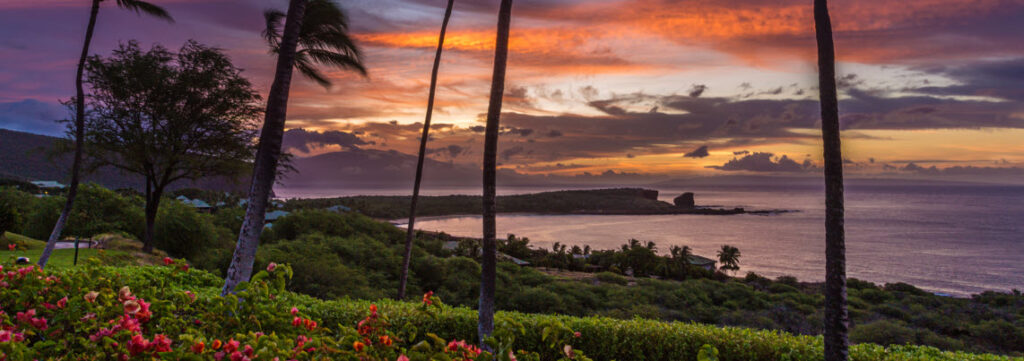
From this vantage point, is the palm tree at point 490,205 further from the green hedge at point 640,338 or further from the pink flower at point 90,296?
the pink flower at point 90,296

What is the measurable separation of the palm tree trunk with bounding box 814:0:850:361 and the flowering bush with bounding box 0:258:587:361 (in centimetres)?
432

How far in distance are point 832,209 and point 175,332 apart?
767 centimetres

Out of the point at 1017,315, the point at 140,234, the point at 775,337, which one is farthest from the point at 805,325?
the point at 140,234

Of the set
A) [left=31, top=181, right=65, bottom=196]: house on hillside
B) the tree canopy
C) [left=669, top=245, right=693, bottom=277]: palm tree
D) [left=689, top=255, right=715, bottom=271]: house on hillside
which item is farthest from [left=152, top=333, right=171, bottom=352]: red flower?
[left=31, top=181, right=65, bottom=196]: house on hillside

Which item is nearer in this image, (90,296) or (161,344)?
(161,344)

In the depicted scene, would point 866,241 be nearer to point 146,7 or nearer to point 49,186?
point 146,7

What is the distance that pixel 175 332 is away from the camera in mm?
5035

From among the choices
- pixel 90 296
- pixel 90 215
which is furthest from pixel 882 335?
pixel 90 215

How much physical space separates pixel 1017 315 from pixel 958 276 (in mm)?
36105

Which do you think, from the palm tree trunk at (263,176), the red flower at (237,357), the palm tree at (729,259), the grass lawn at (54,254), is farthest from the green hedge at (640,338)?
the palm tree at (729,259)

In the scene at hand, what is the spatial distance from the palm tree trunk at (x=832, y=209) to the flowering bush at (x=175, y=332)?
4316mm

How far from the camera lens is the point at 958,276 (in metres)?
58.6

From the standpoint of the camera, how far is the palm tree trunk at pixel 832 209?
19.8ft

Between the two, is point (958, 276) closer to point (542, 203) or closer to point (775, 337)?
point (775, 337)
